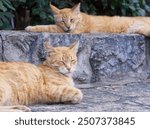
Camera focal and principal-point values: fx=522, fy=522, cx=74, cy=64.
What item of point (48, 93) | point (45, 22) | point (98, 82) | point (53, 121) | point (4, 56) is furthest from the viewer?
point (45, 22)

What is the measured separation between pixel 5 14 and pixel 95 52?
1404 millimetres

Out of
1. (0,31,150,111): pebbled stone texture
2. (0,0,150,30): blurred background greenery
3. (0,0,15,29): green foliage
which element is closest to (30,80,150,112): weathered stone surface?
(0,31,150,111): pebbled stone texture

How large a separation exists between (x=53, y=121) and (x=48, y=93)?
1223 mm

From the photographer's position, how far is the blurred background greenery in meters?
7.89

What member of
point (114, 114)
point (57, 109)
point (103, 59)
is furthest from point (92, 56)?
point (114, 114)

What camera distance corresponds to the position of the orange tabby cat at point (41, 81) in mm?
5402

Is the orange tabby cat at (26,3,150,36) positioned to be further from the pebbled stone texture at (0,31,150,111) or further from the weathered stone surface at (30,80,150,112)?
the weathered stone surface at (30,80,150,112)

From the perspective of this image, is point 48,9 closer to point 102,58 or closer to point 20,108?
point 102,58

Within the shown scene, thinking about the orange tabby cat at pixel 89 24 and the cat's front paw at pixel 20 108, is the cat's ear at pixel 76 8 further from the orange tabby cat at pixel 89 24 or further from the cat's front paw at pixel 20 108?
the cat's front paw at pixel 20 108

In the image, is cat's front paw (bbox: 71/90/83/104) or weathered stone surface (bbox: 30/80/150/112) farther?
cat's front paw (bbox: 71/90/83/104)

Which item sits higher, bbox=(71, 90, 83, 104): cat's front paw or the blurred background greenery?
the blurred background greenery

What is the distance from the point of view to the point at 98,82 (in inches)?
278

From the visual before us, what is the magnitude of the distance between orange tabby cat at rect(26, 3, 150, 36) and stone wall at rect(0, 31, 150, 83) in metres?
0.32

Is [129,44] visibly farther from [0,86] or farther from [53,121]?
[53,121]
